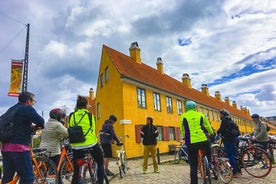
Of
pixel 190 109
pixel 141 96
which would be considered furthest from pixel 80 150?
pixel 141 96

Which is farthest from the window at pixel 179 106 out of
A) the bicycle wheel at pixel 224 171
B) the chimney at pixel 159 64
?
the bicycle wheel at pixel 224 171

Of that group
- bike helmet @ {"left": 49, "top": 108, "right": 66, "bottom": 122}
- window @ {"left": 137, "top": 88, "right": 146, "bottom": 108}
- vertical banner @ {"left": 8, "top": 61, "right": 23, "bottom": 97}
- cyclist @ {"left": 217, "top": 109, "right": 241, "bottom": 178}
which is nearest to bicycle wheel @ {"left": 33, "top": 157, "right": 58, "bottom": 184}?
bike helmet @ {"left": 49, "top": 108, "right": 66, "bottom": 122}

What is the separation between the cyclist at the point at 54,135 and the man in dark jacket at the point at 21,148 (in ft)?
5.52

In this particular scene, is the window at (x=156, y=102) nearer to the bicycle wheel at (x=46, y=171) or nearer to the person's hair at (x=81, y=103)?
the bicycle wheel at (x=46, y=171)

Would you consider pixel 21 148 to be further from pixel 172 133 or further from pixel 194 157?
pixel 172 133

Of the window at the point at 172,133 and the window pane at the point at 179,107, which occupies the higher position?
the window pane at the point at 179,107

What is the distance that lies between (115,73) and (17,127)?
16.4m

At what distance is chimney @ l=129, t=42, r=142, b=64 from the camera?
26008 mm

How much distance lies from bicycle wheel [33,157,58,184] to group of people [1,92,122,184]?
0.48 m

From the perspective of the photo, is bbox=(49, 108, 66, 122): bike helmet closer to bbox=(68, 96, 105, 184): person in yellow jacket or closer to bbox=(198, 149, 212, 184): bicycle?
bbox=(68, 96, 105, 184): person in yellow jacket

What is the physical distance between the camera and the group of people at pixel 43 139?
416 cm

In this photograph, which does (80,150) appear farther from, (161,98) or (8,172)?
(161,98)

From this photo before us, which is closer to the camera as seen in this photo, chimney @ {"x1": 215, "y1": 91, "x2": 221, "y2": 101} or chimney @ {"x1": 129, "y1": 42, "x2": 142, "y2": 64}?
chimney @ {"x1": 129, "y1": 42, "x2": 142, "y2": 64}

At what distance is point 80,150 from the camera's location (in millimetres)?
5129
